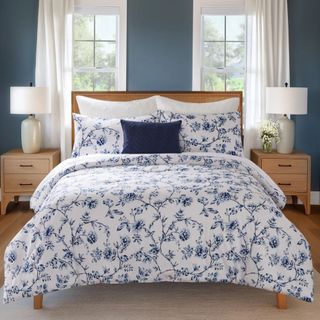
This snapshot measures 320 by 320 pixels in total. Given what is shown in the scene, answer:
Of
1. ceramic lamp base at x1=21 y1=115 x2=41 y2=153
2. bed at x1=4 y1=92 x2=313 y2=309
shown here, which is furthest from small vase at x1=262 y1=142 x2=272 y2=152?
bed at x1=4 y1=92 x2=313 y2=309

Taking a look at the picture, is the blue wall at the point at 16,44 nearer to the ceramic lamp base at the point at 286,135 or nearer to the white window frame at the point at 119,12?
the white window frame at the point at 119,12

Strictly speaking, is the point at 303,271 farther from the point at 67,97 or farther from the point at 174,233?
the point at 67,97

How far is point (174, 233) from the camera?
11.7 ft

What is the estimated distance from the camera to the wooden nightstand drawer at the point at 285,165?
6070 millimetres

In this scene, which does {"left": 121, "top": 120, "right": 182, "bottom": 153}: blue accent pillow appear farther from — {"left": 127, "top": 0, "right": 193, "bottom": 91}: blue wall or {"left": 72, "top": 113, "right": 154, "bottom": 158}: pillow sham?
{"left": 127, "top": 0, "right": 193, "bottom": 91}: blue wall

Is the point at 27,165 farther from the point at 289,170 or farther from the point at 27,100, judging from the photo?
the point at 289,170

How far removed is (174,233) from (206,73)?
10.7 feet

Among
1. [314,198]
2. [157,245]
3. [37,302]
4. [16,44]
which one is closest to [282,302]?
[157,245]

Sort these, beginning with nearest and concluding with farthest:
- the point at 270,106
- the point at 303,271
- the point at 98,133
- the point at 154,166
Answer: the point at 303,271 → the point at 154,166 → the point at 98,133 → the point at 270,106

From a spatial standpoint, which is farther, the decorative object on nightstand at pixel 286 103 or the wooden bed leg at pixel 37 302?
the decorative object on nightstand at pixel 286 103

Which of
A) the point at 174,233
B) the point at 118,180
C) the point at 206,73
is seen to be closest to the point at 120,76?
the point at 206,73

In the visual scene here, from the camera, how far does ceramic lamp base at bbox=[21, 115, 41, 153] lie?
6105 mm

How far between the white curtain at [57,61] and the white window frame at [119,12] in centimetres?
15

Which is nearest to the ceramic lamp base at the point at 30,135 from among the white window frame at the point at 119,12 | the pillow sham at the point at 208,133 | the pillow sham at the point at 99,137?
the pillow sham at the point at 99,137
